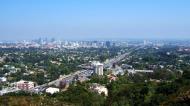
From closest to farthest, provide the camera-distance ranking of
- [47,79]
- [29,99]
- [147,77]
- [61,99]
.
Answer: [29,99], [61,99], [147,77], [47,79]

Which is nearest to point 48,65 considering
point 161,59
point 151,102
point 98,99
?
point 161,59

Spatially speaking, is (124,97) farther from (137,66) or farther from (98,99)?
(137,66)

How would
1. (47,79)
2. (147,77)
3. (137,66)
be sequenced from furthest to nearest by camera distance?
(137,66) < (47,79) < (147,77)

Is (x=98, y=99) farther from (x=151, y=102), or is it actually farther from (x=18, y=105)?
(x=18, y=105)

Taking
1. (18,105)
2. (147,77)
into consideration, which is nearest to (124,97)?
(18,105)

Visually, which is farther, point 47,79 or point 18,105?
point 47,79

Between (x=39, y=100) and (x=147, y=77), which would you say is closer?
(x=39, y=100)

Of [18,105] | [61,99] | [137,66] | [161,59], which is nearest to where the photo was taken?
[18,105]

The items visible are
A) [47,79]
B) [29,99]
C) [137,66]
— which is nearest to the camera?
[29,99]
